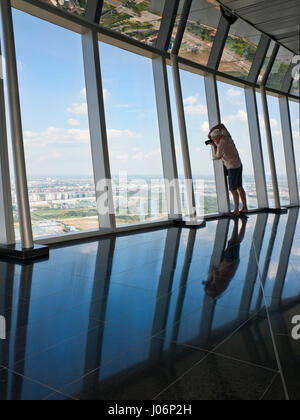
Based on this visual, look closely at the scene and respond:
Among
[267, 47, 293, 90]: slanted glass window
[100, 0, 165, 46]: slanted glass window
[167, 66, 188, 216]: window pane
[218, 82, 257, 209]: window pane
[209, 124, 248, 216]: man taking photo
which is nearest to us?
Answer: [100, 0, 165, 46]: slanted glass window

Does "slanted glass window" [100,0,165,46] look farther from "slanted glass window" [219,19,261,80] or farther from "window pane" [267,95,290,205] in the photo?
"window pane" [267,95,290,205]

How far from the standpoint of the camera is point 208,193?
7.39 meters

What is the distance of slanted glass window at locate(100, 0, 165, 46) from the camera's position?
516 cm

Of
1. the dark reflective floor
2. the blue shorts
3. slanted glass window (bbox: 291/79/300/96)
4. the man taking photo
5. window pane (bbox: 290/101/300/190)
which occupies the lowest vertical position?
the dark reflective floor

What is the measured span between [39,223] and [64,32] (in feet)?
8.40

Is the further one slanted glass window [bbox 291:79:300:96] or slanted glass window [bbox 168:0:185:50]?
slanted glass window [bbox 291:79:300:96]

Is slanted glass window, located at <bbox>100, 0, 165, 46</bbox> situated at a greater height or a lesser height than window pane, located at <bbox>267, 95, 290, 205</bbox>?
greater

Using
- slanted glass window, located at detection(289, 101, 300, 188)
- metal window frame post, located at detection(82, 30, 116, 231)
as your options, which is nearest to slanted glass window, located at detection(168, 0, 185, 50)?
metal window frame post, located at detection(82, 30, 116, 231)

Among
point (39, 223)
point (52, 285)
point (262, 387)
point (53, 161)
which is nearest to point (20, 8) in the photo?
point (53, 161)

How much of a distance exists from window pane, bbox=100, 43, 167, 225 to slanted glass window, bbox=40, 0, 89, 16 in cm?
81

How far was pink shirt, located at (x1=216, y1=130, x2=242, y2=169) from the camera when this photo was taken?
6.80 meters

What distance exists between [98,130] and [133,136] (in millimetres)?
974

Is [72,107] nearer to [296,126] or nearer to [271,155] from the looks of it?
[271,155]

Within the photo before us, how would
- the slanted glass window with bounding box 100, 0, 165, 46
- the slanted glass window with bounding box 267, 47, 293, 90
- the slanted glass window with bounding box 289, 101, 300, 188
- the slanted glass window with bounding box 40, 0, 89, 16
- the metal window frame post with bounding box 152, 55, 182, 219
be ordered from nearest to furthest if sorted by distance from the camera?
1. the slanted glass window with bounding box 40, 0, 89, 16
2. the slanted glass window with bounding box 100, 0, 165, 46
3. the metal window frame post with bounding box 152, 55, 182, 219
4. the slanted glass window with bounding box 267, 47, 293, 90
5. the slanted glass window with bounding box 289, 101, 300, 188
